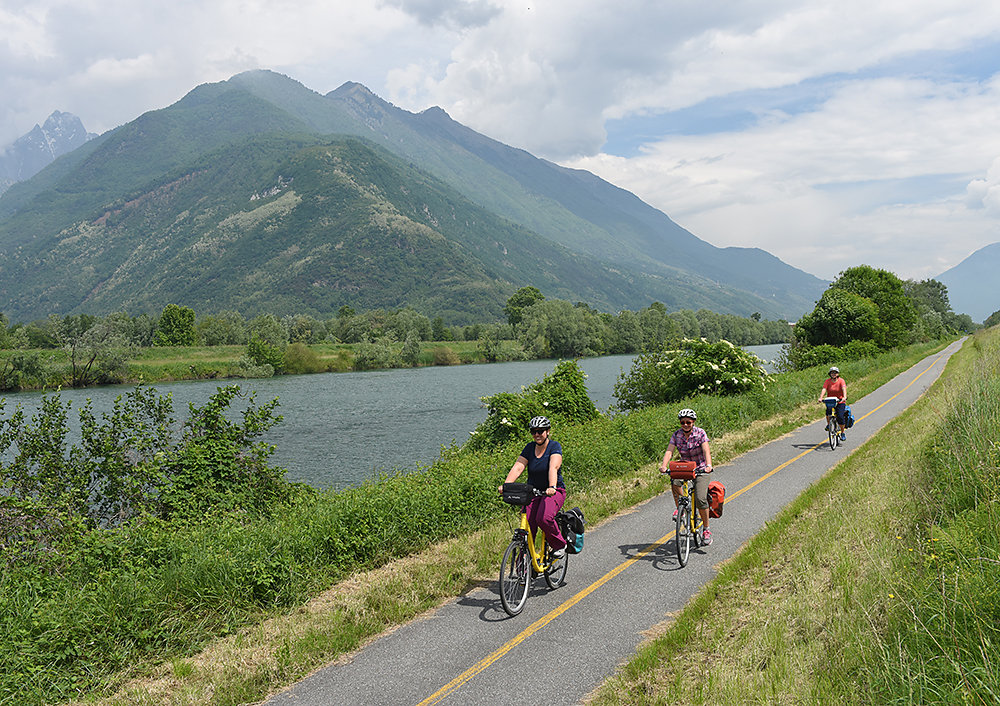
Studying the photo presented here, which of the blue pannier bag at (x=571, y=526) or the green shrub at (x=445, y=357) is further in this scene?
the green shrub at (x=445, y=357)

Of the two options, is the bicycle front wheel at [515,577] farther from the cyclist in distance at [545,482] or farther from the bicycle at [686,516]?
the bicycle at [686,516]

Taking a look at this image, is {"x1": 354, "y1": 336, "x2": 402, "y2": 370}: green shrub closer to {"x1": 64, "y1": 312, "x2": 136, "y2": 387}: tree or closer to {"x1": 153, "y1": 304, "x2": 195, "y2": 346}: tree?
{"x1": 153, "y1": 304, "x2": 195, "y2": 346}: tree

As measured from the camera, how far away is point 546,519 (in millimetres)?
7613

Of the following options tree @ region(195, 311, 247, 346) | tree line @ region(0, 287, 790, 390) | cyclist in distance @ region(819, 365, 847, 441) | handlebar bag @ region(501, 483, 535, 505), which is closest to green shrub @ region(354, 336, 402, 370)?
tree line @ region(0, 287, 790, 390)

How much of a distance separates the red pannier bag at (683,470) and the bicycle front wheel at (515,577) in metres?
2.81

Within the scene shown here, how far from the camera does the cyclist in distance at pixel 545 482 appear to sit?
7.61m

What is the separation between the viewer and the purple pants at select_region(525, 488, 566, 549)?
300 inches

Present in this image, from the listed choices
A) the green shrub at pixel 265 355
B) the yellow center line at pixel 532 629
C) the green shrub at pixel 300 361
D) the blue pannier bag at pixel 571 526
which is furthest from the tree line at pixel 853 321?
the green shrub at pixel 265 355

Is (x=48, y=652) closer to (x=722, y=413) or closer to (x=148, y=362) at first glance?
(x=722, y=413)

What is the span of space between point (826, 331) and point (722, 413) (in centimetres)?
3430

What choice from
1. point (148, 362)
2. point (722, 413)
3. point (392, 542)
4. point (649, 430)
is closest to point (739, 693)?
point (392, 542)

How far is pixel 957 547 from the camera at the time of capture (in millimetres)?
4969

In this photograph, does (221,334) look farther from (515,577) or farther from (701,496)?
(515,577)

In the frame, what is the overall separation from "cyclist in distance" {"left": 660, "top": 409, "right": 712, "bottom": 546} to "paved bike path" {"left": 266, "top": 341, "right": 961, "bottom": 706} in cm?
67
